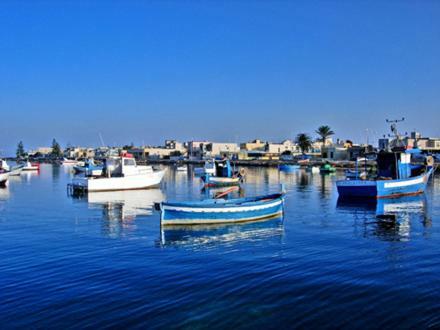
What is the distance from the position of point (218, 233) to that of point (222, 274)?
757cm

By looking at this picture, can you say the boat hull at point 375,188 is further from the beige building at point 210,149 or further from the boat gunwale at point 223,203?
the beige building at point 210,149

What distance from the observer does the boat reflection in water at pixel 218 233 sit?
19812mm

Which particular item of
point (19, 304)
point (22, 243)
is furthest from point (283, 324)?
point (22, 243)

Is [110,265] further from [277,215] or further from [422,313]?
[277,215]

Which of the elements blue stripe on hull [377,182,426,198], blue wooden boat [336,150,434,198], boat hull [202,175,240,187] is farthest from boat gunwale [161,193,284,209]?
boat hull [202,175,240,187]

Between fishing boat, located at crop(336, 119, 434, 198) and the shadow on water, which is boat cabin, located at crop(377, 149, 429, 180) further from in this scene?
the shadow on water

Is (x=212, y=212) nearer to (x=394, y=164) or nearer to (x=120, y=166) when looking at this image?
(x=394, y=164)

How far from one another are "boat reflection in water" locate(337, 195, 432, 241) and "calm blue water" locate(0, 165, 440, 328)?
200 millimetres

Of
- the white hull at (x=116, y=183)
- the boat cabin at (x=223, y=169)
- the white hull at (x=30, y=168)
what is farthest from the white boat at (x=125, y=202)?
the white hull at (x=30, y=168)

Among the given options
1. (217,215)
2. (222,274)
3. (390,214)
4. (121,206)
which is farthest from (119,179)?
Result: (222,274)

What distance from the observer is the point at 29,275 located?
1427 cm

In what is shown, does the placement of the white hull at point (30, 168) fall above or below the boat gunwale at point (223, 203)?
above

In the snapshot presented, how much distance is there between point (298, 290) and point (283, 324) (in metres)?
2.47

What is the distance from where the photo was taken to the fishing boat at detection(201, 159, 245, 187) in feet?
178
